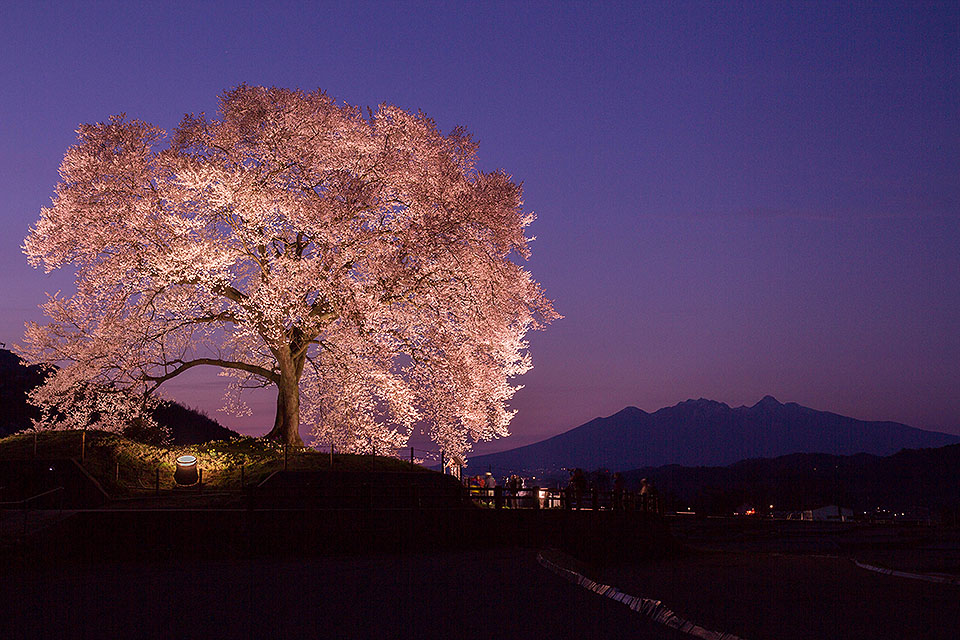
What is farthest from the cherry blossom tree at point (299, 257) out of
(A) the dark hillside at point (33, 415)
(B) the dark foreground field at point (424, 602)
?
(A) the dark hillside at point (33, 415)

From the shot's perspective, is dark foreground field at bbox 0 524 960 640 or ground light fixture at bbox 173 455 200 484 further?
ground light fixture at bbox 173 455 200 484

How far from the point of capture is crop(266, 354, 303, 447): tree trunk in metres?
31.0

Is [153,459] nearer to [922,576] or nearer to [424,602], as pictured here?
[424,602]

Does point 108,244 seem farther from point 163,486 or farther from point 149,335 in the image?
point 163,486

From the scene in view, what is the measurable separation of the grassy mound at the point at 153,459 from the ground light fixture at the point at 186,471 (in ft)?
1.65

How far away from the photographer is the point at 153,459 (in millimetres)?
29562

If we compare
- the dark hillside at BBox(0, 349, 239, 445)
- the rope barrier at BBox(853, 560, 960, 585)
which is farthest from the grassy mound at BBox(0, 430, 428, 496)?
the dark hillside at BBox(0, 349, 239, 445)

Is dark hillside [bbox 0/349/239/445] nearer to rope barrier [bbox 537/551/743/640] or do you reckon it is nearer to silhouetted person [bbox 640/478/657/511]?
silhouetted person [bbox 640/478/657/511]

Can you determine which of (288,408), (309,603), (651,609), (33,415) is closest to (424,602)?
(309,603)

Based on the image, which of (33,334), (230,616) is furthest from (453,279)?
(230,616)

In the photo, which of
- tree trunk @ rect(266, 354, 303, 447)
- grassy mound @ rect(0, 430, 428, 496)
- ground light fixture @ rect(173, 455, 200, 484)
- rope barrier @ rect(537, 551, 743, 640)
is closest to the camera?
rope barrier @ rect(537, 551, 743, 640)

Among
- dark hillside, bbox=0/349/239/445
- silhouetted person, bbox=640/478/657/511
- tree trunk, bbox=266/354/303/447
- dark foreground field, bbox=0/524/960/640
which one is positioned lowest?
dark foreground field, bbox=0/524/960/640

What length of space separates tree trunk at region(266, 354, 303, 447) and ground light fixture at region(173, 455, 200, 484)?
3552 mm

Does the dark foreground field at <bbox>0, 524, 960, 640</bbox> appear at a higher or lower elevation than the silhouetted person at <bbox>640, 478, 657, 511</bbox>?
lower
